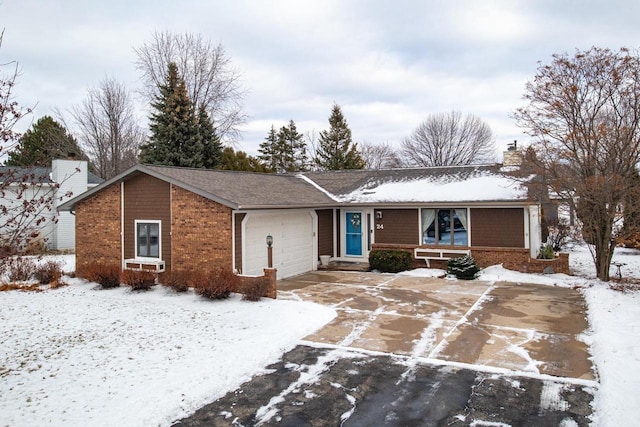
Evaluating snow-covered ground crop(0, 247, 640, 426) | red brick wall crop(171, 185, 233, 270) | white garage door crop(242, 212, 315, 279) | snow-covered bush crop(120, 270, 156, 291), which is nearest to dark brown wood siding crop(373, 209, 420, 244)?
white garage door crop(242, 212, 315, 279)

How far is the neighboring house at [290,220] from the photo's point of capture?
44.2ft

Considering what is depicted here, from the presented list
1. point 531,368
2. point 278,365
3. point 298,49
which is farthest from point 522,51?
point 278,365

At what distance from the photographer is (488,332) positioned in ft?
28.8

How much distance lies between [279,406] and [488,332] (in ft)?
15.6

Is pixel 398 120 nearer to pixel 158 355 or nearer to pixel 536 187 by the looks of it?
pixel 536 187

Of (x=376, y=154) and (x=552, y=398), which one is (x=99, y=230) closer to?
(x=552, y=398)

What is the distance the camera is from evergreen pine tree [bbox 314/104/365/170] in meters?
43.4

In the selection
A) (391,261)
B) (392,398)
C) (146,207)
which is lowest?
(392,398)

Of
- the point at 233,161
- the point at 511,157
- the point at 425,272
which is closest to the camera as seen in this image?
the point at 425,272

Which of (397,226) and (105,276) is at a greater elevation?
(397,226)

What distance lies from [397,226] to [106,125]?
88.7ft

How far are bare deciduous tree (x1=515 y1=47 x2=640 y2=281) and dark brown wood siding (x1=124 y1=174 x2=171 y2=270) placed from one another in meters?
11.3

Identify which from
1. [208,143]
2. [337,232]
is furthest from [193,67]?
[337,232]

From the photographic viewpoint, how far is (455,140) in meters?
40.6
